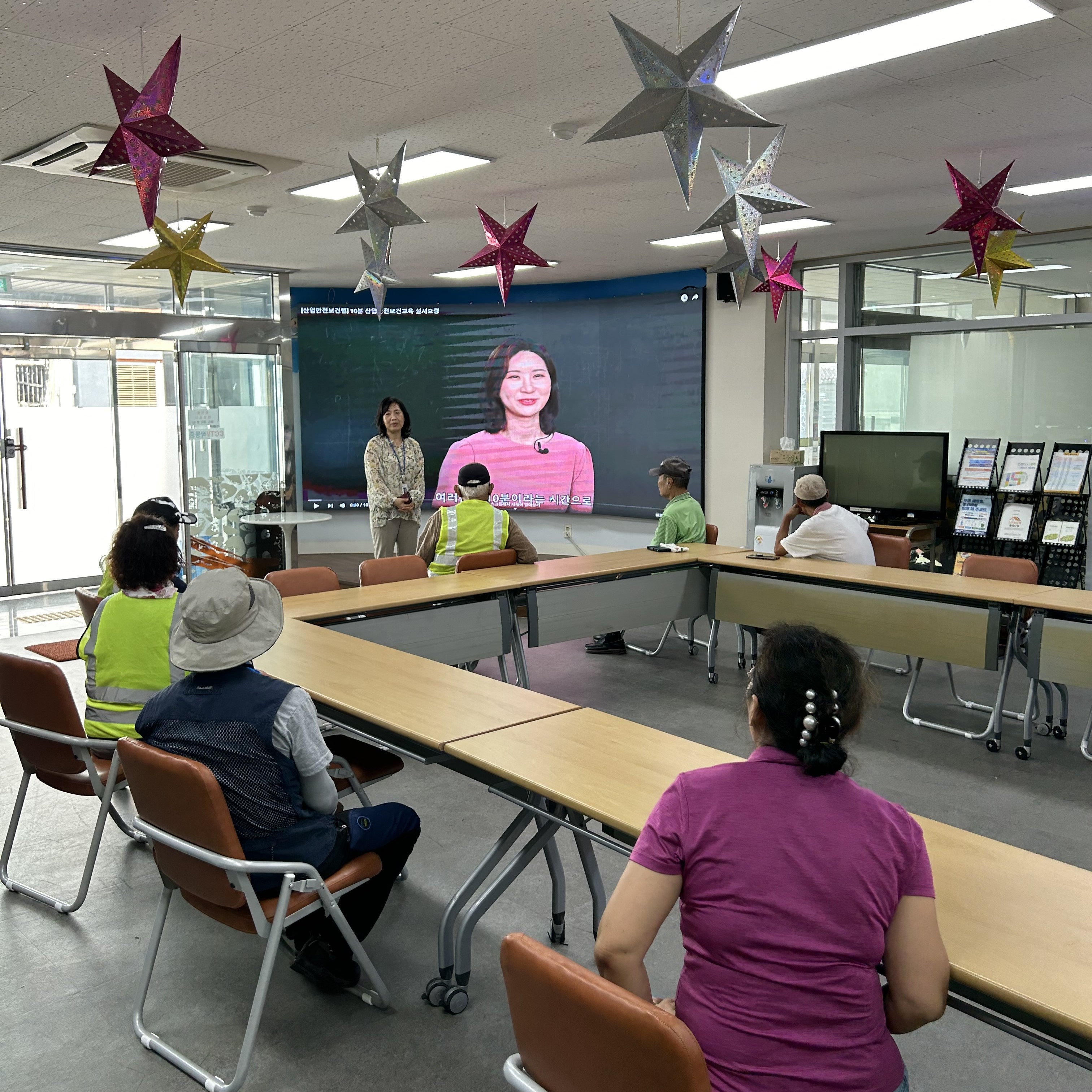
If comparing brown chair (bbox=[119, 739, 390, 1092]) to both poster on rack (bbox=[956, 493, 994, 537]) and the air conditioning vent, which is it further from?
poster on rack (bbox=[956, 493, 994, 537])

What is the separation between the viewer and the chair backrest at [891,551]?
20.1 feet

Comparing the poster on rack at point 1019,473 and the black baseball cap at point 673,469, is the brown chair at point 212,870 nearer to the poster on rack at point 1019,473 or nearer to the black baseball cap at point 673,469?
the black baseball cap at point 673,469

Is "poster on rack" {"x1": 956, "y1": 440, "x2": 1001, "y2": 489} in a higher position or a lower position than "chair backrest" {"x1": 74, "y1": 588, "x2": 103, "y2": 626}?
higher

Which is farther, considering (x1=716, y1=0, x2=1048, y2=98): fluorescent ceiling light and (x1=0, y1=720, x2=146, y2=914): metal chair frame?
(x1=716, y1=0, x2=1048, y2=98): fluorescent ceiling light

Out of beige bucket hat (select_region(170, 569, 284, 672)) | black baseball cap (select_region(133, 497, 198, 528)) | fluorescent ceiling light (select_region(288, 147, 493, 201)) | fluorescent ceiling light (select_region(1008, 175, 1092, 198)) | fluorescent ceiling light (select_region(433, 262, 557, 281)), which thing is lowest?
beige bucket hat (select_region(170, 569, 284, 672))

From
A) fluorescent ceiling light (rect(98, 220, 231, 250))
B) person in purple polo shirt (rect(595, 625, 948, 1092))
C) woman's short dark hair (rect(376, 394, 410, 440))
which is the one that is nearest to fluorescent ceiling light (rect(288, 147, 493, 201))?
fluorescent ceiling light (rect(98, 220, 231, 250))

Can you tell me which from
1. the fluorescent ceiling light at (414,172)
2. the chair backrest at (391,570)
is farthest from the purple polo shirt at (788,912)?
the fluorescent ceiling light at (414,172)

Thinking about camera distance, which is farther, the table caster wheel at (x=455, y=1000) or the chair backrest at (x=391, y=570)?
the chair backrest at (x=391, y=570)

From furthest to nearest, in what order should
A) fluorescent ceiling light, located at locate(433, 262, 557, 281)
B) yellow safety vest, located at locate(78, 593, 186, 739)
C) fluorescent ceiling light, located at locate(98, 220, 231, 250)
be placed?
fluorescent ceiling light, located at locate(433, 262, 557, 281)
fluorescent ceiling light, located at locate(98, 220, 231, 250)
yellow safety vest, located at locate(78, 593, 186, 739)

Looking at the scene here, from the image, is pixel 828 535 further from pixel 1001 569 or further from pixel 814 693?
pixel 814 693

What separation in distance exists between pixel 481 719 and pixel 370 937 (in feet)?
2.67

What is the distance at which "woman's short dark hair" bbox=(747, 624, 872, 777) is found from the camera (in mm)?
1561

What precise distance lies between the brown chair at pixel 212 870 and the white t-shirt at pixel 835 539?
4.05 meters

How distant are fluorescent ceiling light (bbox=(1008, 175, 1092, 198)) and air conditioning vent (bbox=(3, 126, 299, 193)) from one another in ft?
14.5
